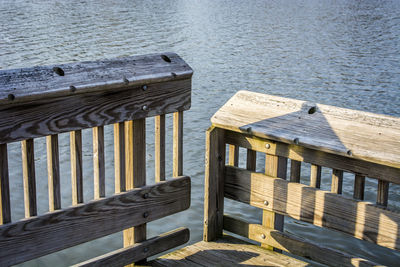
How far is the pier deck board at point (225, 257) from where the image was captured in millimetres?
3234

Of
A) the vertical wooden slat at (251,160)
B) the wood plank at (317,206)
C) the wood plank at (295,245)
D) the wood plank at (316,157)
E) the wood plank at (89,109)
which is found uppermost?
the wood plank at (89,109)

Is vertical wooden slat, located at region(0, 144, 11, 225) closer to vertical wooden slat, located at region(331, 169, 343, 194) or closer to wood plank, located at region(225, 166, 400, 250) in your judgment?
wood plank, located at region(225, 166, 400, 250)

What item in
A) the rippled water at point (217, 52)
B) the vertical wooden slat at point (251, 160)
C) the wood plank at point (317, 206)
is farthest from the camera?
the rippled water at point (217, 52)

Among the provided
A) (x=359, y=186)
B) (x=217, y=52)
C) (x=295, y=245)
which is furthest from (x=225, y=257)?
(x=217, y=52)

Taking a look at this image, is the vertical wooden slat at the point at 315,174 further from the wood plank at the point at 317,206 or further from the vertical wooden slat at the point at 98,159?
the vertical wooden slat at the point at 98,159

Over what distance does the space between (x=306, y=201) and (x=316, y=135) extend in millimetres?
399

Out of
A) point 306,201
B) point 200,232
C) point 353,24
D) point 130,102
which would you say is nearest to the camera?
point 130,102

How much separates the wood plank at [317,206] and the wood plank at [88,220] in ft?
1.12

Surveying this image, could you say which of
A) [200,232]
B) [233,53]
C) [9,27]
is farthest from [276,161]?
[9,27]

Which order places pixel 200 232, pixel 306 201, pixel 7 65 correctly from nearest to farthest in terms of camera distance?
pixel 306 201 < pixel 200 232 < pixel 7 65

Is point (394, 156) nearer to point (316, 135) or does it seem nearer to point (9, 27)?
point (316, 135)

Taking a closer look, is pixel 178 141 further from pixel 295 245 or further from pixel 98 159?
pixel 295 245

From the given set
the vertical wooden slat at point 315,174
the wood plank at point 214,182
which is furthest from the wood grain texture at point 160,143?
the vertical wooden slat at point 315,174

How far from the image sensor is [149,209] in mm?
3111
